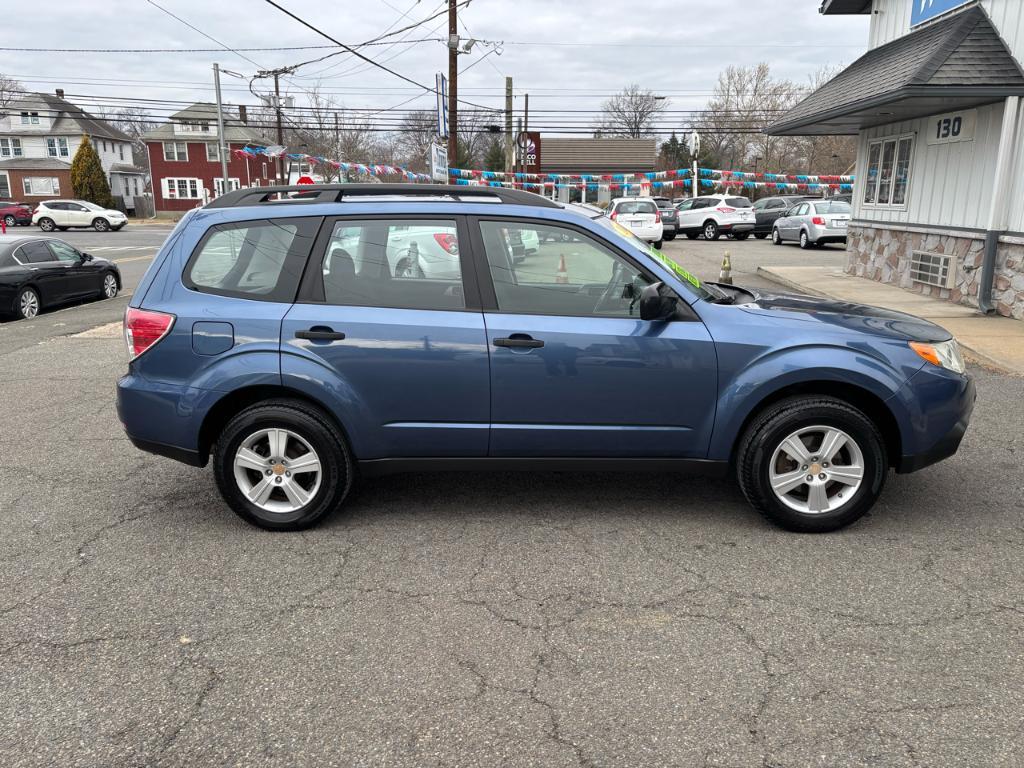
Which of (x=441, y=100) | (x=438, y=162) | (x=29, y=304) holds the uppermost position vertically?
(x=441, y=100)

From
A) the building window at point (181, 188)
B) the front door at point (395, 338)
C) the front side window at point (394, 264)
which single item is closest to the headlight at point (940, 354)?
the front door at point (395, 338)

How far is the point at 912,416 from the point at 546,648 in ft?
7.45

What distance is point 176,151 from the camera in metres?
58.6

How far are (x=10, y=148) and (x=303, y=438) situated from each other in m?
71.2

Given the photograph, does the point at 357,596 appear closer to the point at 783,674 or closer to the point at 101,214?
the point at 783,674

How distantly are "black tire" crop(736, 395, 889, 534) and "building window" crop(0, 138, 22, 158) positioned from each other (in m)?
72.1

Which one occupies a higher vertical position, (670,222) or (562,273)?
(562,273)

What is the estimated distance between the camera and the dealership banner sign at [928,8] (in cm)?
1218

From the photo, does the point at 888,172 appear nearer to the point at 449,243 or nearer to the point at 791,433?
the point at 791,433

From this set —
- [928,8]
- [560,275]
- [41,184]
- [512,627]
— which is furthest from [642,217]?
[41,184]

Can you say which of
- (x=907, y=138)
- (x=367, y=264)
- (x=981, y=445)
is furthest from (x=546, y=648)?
(x=907, y=138)

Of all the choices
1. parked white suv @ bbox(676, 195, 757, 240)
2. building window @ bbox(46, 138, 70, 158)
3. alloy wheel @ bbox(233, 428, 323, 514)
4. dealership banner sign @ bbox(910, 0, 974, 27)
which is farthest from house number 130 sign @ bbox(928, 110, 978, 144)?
building window @ bbox(46, 138, 70, 158)

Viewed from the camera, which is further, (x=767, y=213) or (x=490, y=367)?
(x=767, y=213)

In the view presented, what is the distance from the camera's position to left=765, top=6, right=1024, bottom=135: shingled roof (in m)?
10.4
